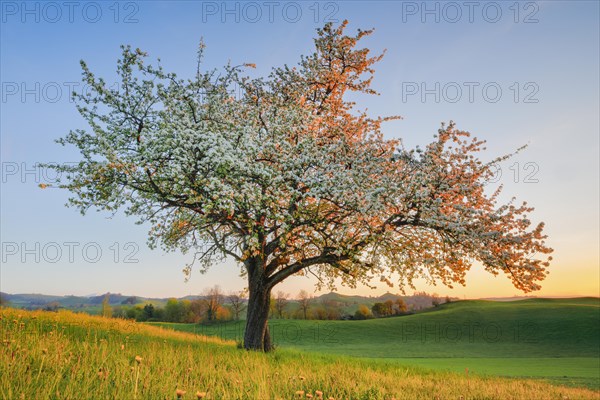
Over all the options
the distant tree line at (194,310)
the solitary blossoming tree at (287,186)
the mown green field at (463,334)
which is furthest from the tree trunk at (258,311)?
the distant tree line at (194,310)

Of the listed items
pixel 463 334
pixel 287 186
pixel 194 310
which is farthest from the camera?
pixel 194 310

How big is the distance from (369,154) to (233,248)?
328 inches

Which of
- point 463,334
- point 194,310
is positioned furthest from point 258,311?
point 194,310

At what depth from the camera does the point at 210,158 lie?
575 inches

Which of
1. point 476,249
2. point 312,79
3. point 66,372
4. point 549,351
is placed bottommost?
point 549,351

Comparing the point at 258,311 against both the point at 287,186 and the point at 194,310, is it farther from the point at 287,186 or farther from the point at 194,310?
the point at 194,310

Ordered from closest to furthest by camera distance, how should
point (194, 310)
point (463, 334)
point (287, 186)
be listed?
point (287, 186)
point (463, 334)
point (194, 310)

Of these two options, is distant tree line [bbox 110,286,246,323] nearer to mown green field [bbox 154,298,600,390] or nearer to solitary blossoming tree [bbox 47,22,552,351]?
mown green field [bbox 154,298,600,390]

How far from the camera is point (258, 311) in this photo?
784 inches

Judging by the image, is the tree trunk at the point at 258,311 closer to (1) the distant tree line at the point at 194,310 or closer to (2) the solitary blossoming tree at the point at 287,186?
(2) the solitary blossoming tree at the point at 287,186

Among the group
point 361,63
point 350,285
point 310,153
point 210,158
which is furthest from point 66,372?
point 361,63

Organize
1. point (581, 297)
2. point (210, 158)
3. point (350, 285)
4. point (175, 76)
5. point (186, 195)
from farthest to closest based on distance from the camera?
1. point (581, 297)
2. point (350, 285)
3. point (175, 76)
4. point (186, 195)
5. point (210, 158)

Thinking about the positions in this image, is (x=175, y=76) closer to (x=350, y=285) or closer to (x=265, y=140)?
(x=265, y=140)

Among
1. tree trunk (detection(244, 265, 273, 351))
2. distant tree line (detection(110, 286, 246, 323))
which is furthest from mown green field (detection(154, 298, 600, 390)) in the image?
tree trunk (detection(244, 265, 273, 351))
